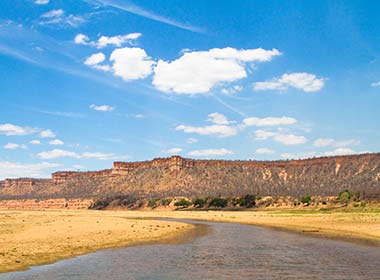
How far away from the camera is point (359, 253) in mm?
27859

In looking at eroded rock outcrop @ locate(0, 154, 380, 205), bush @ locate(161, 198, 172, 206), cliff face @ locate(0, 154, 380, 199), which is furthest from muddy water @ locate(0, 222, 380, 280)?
bush @ locate(161, 198, 172, 206)

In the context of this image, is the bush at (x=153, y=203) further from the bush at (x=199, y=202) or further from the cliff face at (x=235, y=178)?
the bush at (x=199, y=202)

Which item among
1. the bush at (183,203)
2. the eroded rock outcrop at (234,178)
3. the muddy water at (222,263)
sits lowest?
the muddy water at (222,263)

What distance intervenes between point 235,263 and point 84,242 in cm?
1242

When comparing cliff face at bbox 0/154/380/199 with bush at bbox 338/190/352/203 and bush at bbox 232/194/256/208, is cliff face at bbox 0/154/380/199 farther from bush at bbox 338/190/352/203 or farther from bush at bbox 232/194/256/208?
bush at bbox 338/190/352/203

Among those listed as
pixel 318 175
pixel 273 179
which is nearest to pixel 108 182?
pixel 273 179

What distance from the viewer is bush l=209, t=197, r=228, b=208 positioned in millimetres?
123125

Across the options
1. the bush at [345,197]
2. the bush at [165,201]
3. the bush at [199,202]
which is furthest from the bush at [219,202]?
the bush at [345,197]

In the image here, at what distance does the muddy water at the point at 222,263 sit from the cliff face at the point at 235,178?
3818 inches

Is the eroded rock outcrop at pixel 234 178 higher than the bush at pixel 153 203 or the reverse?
higher

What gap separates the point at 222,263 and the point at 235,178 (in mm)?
138905

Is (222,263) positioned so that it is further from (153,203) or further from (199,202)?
(153,203)

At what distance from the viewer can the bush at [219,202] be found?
404 ft

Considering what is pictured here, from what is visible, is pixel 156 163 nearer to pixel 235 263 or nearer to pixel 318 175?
pixel 318 175
